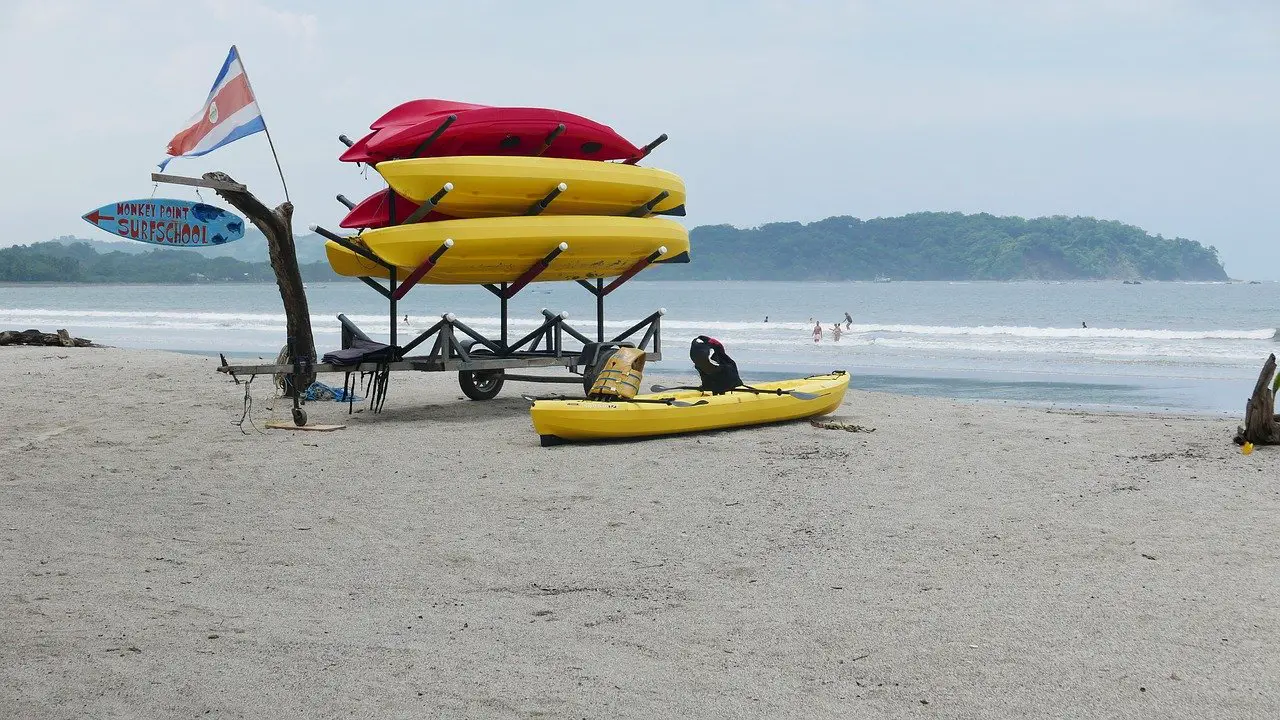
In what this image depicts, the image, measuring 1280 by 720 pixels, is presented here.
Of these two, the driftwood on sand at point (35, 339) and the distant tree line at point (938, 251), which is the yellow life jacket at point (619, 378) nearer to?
the driftwood on sand at point (35, 339)

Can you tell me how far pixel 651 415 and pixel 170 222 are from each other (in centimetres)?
396

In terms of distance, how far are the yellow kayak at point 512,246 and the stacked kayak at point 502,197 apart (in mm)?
11

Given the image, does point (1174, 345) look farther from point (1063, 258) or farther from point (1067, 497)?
point (1063, 258)

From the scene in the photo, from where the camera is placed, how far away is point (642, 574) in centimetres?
515

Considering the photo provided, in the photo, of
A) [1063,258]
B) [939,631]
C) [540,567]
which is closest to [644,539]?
[540,567]

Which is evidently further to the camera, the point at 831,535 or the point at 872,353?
the point at 872,353

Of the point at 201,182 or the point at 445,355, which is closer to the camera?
the point at 201,182

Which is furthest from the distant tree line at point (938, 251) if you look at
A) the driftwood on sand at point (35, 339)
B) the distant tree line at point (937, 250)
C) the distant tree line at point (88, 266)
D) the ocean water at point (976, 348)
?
the driftwood on sand at point (35, 339)

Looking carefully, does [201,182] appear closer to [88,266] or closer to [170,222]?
[170,222]

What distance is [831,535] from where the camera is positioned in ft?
19.2

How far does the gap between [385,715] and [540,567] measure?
77.5 inches

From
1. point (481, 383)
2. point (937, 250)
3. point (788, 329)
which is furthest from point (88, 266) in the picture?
point (937, 250)

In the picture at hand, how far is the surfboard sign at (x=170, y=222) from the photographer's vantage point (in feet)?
27.6

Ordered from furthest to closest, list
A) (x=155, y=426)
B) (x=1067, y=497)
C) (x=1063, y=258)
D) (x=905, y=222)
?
1. (x=905, y=222)
2. (x=1063, y=258)
3. (x=155, y=426)
4. (x=1067, y=497)
